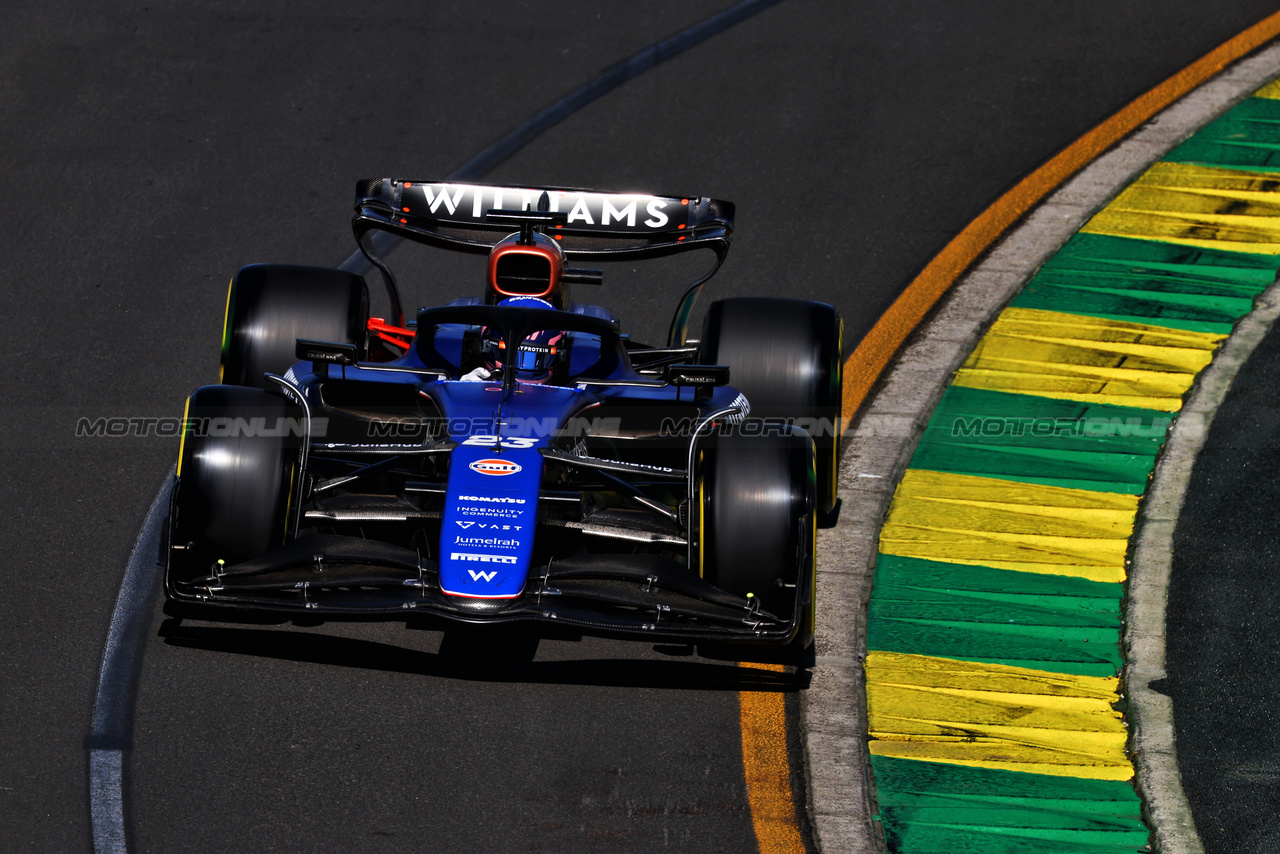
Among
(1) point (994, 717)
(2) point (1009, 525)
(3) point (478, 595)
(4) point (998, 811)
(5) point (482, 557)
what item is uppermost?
(5) point (482, 557)

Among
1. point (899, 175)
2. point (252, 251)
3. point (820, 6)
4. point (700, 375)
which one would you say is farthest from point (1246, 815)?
point (820, 6)

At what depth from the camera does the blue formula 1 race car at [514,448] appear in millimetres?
5629

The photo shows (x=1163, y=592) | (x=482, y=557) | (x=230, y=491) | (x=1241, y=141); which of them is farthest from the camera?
(x=1241, y=141)

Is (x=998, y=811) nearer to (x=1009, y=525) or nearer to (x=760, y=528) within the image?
(x=760, y=528)

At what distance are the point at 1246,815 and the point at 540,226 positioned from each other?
4.24 m

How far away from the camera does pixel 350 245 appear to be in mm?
9414

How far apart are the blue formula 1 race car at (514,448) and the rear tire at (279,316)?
1 centimetres

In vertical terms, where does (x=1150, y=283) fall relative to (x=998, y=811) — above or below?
above

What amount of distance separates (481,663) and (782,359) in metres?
2.09

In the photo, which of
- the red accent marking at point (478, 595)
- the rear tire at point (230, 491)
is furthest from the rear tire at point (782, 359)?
the rear tire at point (230, 491)

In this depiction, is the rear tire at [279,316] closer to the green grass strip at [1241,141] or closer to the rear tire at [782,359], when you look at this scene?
the rear tire at [782,359]

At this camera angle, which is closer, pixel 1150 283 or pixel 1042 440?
pixel 1042 440

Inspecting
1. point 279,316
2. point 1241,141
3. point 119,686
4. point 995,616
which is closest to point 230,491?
point 119,686

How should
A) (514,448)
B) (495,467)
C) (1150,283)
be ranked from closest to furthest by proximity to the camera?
(495,467) → (514,448) → (1150,283)
